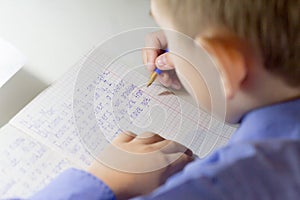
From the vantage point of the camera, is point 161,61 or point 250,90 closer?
point 250,90

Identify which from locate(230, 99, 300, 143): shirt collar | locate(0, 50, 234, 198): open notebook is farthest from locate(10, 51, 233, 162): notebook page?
locate(230, 99, 300, 143): shirt collar

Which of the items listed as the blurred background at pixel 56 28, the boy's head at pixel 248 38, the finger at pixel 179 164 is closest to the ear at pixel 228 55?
the boy's head at pixel 248 38

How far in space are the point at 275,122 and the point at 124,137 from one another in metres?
0.24

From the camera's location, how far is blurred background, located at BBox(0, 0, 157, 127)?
76cm

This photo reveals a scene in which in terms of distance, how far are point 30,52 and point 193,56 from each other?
39 centimetres

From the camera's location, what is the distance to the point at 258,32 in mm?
422

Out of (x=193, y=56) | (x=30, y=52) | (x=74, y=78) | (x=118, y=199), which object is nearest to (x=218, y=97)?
(x=193, y=56)

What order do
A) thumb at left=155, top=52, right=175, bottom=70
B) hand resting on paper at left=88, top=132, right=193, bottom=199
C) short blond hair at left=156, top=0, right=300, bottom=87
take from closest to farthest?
short blond hair at left=156, top=0, right=300, bottom=87
hand resting on paper at left=88, top=132, right=193, bottom=199
thumb at left=155, top=52, right=175, bottom=70

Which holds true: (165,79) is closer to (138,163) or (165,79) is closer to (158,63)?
(158,63)

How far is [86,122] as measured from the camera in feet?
2.20

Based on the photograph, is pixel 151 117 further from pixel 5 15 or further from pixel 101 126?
pixel 5 15

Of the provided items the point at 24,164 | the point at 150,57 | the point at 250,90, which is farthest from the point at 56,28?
the point at 250,90

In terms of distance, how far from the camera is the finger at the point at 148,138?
25.5 inches

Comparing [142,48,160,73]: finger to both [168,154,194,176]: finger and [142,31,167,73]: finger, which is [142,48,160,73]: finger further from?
[168,154,194,176]: finger
